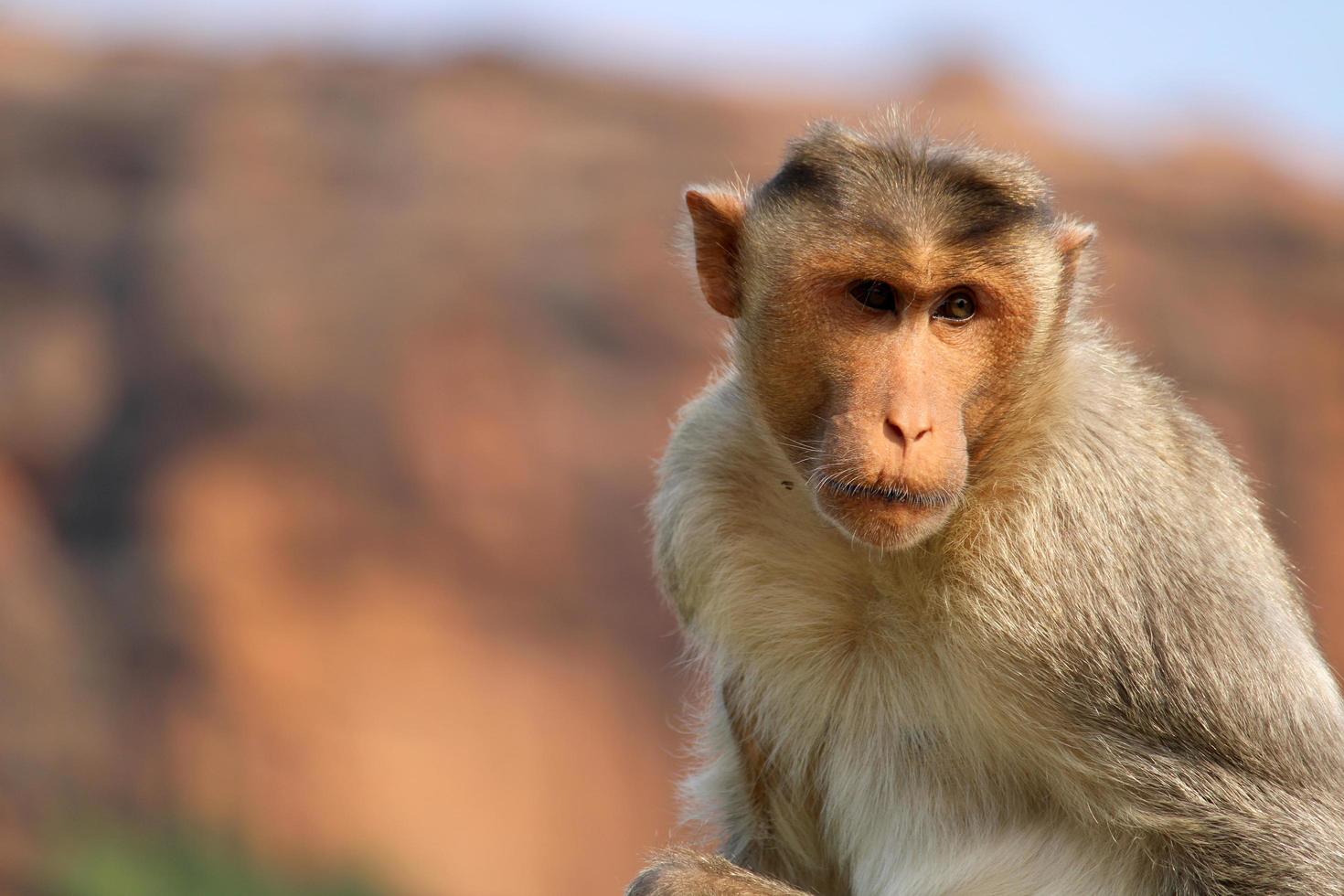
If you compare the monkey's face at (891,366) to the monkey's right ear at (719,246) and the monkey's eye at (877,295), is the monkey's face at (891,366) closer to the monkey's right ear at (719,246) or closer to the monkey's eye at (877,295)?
the monkey's eye at (877,295)

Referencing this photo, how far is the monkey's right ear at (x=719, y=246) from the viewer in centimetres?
570

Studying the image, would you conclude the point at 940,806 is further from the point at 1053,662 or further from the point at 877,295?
the point at 877,295

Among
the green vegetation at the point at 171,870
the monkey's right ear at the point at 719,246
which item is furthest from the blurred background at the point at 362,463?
the monkey's right ear at the point at 719,246

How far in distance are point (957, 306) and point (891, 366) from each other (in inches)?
13.6

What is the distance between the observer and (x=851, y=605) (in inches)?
218

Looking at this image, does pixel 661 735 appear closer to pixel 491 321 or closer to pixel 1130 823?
pixel 491 321

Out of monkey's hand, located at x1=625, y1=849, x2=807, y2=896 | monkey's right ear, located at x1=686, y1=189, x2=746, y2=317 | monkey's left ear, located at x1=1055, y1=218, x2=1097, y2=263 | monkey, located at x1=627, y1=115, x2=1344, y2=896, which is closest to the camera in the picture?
monkey, located at x1=627, y1=115, x2=1344, y2=896

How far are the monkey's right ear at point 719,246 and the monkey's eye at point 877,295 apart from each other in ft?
2.38

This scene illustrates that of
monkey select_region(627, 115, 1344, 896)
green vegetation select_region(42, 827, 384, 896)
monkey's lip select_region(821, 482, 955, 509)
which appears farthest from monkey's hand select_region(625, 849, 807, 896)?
green vegetation select_region(42, 827, 384, 896)

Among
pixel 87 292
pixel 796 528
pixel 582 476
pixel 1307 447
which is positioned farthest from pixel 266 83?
pixel 796 528

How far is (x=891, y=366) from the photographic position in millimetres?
4938

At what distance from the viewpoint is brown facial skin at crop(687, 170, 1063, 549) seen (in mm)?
4863

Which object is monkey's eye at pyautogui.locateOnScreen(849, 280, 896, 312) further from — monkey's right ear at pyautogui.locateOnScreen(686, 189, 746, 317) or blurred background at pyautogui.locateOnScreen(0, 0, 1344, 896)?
blurred background at pyautogui.locateOnScreen(0, 0, 1344, 896)

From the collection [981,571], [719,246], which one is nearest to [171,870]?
[719,246]
